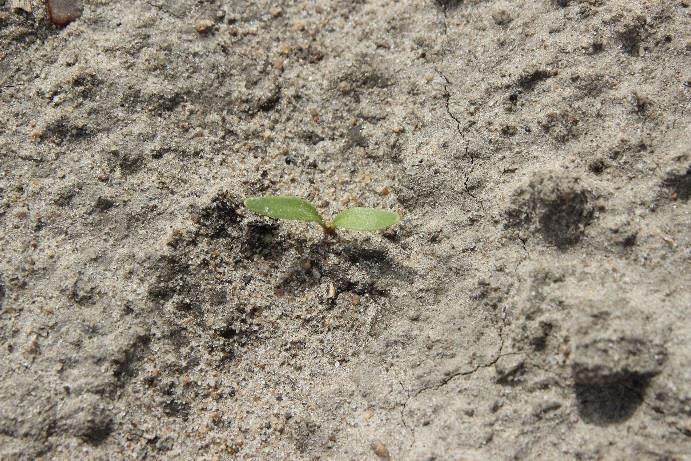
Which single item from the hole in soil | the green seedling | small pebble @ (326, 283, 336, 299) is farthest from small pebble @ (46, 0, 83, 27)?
the hole in soil

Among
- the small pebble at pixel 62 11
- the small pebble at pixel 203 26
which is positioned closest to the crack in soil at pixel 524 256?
the small pebble at pixel 203 26

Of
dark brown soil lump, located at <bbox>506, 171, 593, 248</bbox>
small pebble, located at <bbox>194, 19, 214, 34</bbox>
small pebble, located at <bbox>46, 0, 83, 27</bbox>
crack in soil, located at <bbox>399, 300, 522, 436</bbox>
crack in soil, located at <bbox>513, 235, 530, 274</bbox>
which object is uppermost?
small pebble, located at <bbox>46, 0, 83, 27</bbox>

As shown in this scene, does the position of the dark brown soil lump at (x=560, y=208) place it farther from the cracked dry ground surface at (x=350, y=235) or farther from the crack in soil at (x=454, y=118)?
the crack in soil at (x=454, y=118)

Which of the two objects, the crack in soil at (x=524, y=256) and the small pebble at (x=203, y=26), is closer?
the crack in soil at (x=524, y=256)

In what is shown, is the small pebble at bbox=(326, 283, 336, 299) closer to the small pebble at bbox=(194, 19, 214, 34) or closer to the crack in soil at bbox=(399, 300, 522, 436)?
the crack in soil at bbox=(399, 300, 522, 436)

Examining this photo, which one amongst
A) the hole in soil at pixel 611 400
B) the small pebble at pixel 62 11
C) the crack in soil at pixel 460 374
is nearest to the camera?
the hole in soil at pixel 611 400

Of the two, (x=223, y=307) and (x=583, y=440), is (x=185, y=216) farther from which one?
(x=583, y=440)

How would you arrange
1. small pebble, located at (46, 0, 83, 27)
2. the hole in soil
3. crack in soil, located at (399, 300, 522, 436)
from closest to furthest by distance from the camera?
the hole in soil → crack in soil, located at (399, 300, 522, 436) → small pebble, located at (46, 0, 83, 27)
